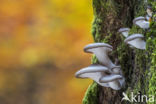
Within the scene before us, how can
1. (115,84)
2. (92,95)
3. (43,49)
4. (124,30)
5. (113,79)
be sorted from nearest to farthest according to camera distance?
(113,79) < (115,84) < (124,30) < (92,95) < (43,49)

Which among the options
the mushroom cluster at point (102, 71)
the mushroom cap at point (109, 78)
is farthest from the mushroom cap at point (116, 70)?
the mushroom cap at point (109, 78)

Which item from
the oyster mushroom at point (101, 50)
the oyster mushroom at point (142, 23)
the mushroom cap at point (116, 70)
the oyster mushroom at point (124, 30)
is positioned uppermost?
the oyster mushroom at point (142, 23)

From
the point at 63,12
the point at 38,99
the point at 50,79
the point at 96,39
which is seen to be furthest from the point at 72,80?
the point at 96,39

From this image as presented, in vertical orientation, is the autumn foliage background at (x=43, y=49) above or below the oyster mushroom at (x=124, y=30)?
below

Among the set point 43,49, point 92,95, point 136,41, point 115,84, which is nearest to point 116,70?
point 115,84

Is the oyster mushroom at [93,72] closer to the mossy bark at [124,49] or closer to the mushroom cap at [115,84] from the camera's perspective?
the mushroom cap at [115,84]

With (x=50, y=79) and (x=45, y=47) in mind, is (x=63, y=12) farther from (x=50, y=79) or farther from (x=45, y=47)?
(x=50, y=79)

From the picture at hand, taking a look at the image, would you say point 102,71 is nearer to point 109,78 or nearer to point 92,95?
point 109,78
